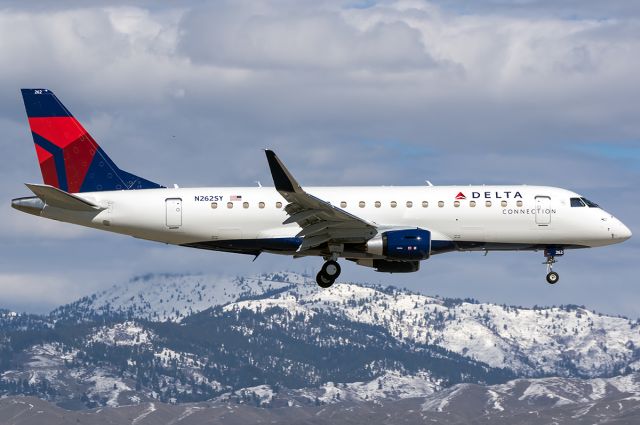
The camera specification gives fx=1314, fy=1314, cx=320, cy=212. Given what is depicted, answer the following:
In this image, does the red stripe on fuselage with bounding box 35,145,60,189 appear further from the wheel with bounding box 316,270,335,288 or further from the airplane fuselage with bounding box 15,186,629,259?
the wheel with bounding box 316,270,335,288

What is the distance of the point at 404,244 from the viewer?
282 feet

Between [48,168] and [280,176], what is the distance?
21.9m

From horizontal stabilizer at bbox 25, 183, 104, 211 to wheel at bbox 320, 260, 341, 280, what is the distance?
629 inches

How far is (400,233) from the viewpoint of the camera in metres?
86.2

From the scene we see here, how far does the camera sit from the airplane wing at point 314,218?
80.6m

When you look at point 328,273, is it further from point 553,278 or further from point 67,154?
point 67,154

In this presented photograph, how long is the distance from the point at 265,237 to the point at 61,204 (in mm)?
13967

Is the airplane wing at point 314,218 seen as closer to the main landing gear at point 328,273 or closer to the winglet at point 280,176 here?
the winglet at point 280,176

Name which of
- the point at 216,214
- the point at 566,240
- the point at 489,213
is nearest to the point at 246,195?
the point at 216,214

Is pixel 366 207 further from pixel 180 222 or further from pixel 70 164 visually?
pixel 70 164

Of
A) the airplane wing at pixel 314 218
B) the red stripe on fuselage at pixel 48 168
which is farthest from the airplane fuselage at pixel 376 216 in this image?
the red stripe on fuselage at pixel 48 168

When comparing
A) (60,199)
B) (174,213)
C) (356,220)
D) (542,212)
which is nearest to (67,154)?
(60,199)

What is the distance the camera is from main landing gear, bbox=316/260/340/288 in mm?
90312

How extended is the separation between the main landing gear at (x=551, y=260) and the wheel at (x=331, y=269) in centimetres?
1452
